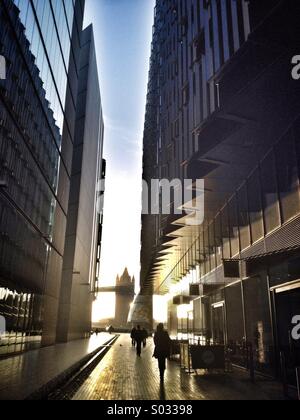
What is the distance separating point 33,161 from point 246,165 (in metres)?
11.3

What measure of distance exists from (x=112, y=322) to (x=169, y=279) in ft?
378

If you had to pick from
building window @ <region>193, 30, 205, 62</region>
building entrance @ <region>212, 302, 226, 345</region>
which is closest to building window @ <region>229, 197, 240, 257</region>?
building entrance @ <region>212, 302, 226, 345</region>

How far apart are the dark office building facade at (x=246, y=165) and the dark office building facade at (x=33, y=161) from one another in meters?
7.70

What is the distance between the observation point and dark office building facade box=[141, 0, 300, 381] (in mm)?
10562

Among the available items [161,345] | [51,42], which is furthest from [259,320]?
[51,42]

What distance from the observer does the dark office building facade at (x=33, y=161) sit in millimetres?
16391

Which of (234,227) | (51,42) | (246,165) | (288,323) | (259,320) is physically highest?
(51,42)

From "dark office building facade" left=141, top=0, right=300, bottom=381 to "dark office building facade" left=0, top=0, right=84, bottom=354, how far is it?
25.3ft

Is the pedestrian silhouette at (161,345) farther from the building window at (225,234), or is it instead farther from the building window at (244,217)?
the building window at (225,234)

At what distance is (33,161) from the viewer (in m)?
20.7

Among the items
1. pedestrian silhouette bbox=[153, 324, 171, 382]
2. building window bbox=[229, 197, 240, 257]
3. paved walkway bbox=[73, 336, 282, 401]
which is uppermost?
building window bbox=[229, 197, 240, 257]

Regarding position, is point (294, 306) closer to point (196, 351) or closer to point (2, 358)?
point (196, 351)

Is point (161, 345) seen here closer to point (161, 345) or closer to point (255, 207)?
point (161, 345)

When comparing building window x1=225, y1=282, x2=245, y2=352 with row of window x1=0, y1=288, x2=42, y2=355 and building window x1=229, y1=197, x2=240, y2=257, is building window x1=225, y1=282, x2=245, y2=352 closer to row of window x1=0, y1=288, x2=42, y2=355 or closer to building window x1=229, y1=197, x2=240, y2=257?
building window x1=229, y1=197, x2=240, y2=257
